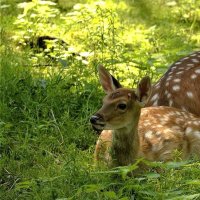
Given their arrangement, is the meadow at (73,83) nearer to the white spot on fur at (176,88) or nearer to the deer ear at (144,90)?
the deer ear at (144,90)

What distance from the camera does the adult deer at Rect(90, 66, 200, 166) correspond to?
6207 millimetres

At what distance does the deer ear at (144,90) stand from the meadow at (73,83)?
1.77 ft

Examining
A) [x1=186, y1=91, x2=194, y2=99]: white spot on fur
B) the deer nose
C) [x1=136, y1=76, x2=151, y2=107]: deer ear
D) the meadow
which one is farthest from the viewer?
[x1=186, y1=91, x2=194, y2=99]: white spot on fur

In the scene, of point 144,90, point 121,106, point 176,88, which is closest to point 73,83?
point 176,88

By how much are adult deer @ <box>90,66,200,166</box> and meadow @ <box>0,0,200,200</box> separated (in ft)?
0.61

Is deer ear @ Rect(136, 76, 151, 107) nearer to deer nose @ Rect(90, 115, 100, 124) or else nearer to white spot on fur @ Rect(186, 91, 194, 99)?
deer nose @ Rect(90, 115, 100, 124)

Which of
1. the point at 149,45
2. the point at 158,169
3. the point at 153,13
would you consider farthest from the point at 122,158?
the point at 153,13

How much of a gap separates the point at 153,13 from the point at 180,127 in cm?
435

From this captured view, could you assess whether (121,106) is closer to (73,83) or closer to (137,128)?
(137,128)

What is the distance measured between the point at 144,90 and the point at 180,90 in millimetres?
915

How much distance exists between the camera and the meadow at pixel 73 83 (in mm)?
5777

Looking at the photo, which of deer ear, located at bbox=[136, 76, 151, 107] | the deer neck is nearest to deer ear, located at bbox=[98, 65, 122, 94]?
deer ear, located at bbox=[136, 76, 151, 107]

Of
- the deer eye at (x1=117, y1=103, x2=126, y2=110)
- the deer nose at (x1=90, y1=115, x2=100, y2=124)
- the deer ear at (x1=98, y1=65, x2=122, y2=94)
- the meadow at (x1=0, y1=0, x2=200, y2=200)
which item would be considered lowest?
the meadow at (x1=0, y1=0, x2=200, y2=200)

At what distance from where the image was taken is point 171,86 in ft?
24.0
